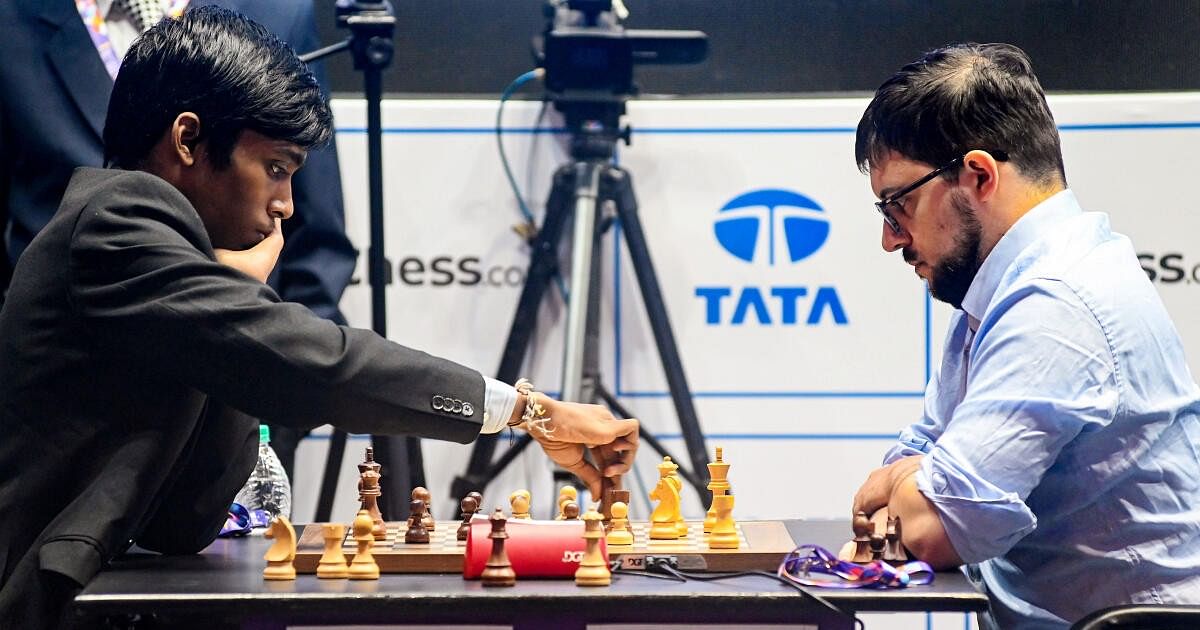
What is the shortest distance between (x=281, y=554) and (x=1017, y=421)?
3.47 ft

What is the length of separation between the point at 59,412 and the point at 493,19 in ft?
9.36

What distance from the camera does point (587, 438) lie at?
7.59ft

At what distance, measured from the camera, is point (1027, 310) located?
2.13 metres

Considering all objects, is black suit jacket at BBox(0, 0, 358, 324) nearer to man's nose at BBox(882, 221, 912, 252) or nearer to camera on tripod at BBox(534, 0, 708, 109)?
camera on tripod at BBox(534, 0, 708, 109)

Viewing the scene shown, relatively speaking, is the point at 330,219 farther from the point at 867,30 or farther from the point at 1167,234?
the point at 1167,234

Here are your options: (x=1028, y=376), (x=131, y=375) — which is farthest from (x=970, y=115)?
(x=131, y=375)

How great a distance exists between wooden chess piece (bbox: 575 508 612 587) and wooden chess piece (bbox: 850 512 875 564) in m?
0.36

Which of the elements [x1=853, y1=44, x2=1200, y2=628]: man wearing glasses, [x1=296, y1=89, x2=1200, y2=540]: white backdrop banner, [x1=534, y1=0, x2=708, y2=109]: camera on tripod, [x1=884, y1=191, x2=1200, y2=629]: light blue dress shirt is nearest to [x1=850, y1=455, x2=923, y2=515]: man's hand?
[x1=853, y1=44, x2=1200, y2=628]: man wearing glasses

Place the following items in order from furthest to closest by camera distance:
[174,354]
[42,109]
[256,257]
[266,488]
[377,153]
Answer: [377,153] < [42,109] < [266,488] < [256,257] < [174,354]

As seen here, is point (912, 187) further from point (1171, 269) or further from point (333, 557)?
point (1171, 269)

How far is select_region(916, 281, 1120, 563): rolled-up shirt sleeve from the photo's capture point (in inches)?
79.7

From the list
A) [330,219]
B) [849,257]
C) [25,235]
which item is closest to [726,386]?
[849,257]

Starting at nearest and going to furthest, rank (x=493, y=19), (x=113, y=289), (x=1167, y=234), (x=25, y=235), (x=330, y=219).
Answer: (x=113, y=289) < (x=25, y=235) < (x=330, y=219) < (x=1167, y=234) < (x=493, y=19)

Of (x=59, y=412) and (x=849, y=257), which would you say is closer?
(x=59, y=412)
